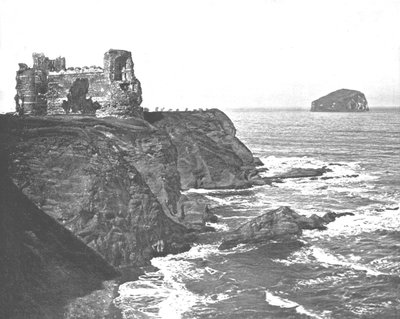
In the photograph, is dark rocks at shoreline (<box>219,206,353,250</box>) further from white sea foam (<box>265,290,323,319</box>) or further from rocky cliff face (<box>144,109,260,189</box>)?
rocky cliff face (<box>144,109,260,189</box>)

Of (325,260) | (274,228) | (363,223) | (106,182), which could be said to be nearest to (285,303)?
(325,260)

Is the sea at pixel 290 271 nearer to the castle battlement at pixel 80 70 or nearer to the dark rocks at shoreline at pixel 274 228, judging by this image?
the dark rocks at shoreline at pixel 274 228

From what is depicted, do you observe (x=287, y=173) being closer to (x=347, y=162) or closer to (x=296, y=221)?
(x=347, y=162)

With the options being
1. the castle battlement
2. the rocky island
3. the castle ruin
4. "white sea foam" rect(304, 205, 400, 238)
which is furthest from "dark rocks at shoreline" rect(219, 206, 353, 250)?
the castle battlement

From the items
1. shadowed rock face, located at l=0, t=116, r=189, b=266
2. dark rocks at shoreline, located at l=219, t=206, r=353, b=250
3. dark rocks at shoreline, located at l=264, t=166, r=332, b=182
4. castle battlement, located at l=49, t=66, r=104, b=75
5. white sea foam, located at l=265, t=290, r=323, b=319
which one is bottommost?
white sea foam, located at l=265, t=290, r=323, b=319

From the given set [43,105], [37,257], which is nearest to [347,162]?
[43,105]

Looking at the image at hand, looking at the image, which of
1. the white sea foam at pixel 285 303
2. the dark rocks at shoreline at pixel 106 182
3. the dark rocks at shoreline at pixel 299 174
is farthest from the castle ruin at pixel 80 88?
the white sea foam at pixel 285 303
